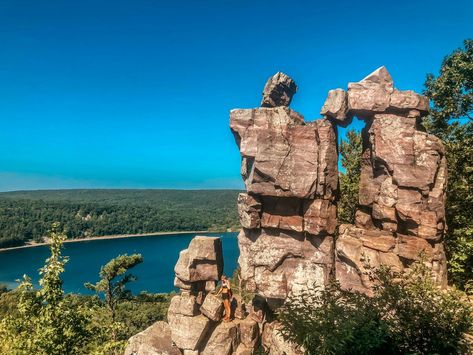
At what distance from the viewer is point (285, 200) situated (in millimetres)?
17344

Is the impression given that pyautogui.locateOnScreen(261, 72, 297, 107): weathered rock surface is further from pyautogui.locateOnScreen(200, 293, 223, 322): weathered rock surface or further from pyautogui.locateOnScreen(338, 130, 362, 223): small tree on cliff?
pyautogui.locateOnScreen(200, 293, 223, 322): weathered rock surface

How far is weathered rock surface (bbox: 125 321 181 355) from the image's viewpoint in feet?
55.2

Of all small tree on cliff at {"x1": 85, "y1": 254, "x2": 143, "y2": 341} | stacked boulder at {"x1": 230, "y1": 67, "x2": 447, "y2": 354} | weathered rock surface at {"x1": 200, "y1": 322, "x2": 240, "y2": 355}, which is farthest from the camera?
small tree on cliff at {"x1": 85, "y1": 254, "x2": 143, "y2": 341}

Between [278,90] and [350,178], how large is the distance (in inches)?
359

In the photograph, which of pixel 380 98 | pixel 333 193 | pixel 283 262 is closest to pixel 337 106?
pixel 380 98

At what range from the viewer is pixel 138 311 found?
40594 mm

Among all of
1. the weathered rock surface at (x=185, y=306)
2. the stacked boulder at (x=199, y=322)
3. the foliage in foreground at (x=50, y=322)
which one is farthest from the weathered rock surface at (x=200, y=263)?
the foliage in foreground at (x=50, y=322)

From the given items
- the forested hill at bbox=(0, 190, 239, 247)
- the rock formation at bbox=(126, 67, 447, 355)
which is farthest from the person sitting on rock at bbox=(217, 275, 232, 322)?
the forested hill at bbox=(0, 190, 239, 247)

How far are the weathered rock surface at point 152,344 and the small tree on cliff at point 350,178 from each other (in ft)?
41.7

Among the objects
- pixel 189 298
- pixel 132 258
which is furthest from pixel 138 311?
pixel 189 298

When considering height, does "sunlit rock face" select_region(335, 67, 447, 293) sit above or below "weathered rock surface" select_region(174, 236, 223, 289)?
above

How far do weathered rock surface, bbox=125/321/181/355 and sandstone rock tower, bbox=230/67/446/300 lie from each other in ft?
16.6

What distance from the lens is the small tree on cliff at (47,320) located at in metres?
8.80

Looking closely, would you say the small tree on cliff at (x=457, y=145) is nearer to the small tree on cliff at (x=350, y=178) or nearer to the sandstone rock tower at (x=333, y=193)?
the sandstone rock tower at (x=333, y=193)
